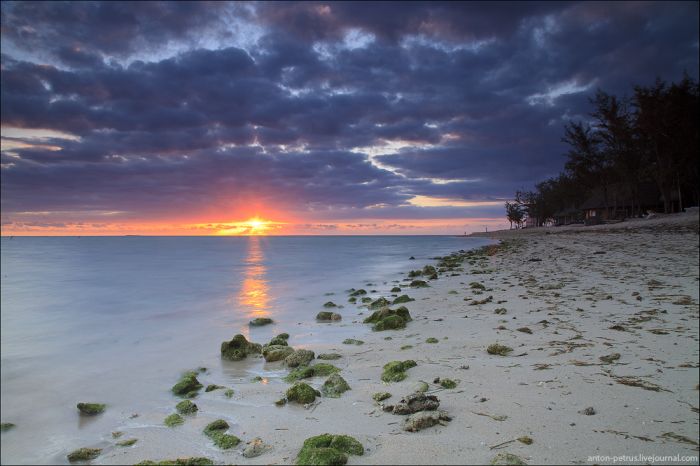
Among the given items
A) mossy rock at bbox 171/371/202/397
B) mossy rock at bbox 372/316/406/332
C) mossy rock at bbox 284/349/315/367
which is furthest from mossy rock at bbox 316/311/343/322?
mossy rock at bbox 171/371/202/397

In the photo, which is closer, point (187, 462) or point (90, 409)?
point (187, 462)

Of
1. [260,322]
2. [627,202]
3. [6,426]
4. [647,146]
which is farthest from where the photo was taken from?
[627,202]

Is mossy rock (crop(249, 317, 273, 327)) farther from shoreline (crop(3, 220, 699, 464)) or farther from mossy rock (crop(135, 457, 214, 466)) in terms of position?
mossy rock (crop(135, 457, 214, 466))

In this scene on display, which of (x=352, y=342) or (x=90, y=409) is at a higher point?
(x=352, y=342)

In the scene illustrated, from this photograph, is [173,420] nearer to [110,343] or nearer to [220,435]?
[220,435]

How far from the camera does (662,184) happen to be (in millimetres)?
34188

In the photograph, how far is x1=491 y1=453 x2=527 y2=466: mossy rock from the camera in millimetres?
2323

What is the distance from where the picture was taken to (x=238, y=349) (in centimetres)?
Answer: 586

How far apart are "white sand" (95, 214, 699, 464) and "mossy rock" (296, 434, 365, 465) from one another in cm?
8

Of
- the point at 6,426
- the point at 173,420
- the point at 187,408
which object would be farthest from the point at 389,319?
the point at 6,426

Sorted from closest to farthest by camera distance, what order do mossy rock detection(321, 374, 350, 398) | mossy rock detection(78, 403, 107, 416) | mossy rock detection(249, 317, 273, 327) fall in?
mossy rock detection(321, 374, 350, 398) < mossy rock detection(78, 403, 107, 416) < mossy rock detection(249, 317, 273, 327)

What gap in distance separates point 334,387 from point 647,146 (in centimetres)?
4339

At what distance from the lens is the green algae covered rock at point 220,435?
10.1 feet

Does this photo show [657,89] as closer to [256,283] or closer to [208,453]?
[256,283]
